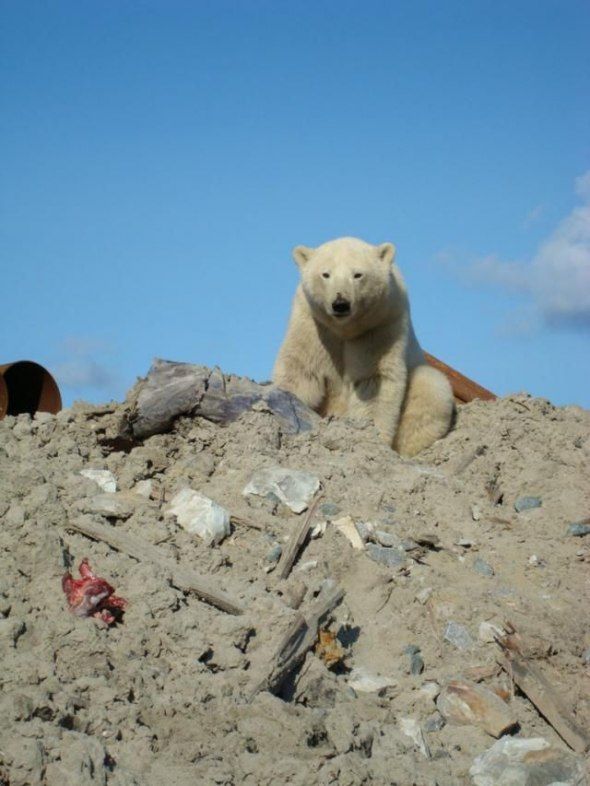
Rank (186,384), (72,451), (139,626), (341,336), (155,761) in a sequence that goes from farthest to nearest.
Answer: (341,336) → (186,384) → (72,451) → (139,626) → (155,761)

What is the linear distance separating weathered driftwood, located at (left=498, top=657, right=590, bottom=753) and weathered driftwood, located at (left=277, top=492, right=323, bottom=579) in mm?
1453

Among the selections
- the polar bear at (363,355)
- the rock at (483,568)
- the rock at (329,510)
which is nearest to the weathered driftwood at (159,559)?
the rock at (329,510)

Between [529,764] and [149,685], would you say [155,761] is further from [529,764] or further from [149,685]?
[529,764]

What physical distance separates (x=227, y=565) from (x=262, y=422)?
6.03ft

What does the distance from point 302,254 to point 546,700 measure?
204 inches

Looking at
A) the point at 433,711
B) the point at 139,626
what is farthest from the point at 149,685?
the point at 433,711

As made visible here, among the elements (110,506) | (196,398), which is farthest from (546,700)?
(196,398)

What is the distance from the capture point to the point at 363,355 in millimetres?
9398

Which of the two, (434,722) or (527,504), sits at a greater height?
(527,504)

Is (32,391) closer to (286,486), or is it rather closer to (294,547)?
(286,486)

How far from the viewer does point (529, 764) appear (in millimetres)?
5059

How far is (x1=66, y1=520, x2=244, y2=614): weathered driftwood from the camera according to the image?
557 cm

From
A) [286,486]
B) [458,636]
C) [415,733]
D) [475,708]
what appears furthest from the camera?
[286,486]

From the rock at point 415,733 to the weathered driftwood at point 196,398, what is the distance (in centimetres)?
325
